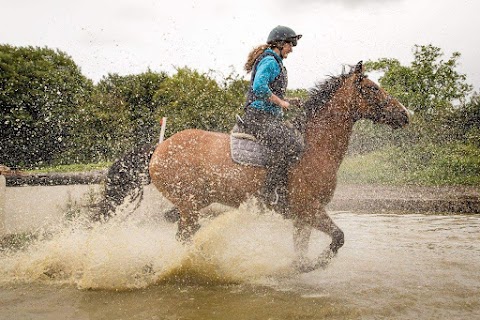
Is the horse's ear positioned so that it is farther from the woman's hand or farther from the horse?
the woman's hand

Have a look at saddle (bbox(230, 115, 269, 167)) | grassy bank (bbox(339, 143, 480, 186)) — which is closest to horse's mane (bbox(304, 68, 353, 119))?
saddle (bbox(230, 115, 269, 167))

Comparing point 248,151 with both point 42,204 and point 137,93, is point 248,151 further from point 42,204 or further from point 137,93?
point 137,93

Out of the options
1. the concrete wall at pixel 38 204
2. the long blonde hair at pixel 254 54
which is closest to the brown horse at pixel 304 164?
the long blonde hair at pixel 254 54

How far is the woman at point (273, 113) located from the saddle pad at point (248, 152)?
0.27 feet

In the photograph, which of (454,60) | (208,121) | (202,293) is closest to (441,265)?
(202,293)

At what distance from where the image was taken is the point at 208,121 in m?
18.7

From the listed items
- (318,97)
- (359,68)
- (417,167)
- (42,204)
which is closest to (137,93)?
(417,167)

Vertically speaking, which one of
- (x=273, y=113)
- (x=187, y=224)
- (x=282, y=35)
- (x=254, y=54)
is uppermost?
(x=282, y=35)

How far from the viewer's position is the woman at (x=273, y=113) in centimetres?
502

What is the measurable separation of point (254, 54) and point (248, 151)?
1194 millimetres

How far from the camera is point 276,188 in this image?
5113mm

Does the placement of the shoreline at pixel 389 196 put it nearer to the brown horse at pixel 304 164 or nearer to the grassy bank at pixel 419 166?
the grassy bank at pixel 419 166

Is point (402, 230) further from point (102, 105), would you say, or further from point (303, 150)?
point (102, 105)

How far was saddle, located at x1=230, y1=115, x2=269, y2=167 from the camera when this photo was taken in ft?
16.6
